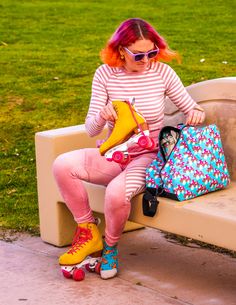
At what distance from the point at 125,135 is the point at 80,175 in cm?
34

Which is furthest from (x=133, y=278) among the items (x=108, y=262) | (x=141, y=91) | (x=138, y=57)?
(x=138, y=57)

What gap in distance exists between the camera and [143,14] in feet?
45.7

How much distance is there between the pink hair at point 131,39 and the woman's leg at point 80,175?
20.0 inches

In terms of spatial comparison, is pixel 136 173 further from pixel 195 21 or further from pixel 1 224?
pixel 195 21

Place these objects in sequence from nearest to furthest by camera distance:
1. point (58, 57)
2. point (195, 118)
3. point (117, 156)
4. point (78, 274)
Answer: point (117, 156) → point (78, 274) → point (195, 118) → point (58, 57)

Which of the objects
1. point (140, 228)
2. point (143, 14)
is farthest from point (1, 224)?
point (143, 14)

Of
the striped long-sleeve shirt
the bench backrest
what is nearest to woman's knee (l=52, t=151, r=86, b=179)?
the striped long-sleeve shirt

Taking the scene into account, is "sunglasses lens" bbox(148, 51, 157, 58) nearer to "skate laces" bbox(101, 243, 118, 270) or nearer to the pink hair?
the pink hair

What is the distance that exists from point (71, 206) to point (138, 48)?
2.87ft

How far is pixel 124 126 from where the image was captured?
4.48 metres

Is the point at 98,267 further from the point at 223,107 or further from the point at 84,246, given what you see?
the point at 223,107

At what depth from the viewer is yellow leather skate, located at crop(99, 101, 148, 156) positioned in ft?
14.7

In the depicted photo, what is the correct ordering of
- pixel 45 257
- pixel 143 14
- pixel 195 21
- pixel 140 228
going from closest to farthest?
pixel 45 257 → pixel 140 228 → pixel 195 21 → pixel 143 14

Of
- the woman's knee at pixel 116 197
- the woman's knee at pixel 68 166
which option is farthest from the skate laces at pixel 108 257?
the woman's knee at pixel 68 166
